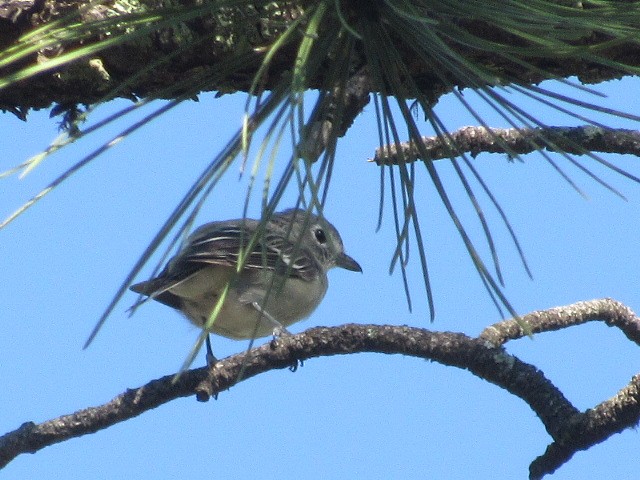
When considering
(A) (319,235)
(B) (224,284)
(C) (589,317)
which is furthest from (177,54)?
(A) (319,235)

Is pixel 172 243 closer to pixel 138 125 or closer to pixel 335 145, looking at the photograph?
pixel 138 125

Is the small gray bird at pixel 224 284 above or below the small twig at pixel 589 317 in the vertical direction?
above

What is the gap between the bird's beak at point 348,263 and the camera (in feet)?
25.0

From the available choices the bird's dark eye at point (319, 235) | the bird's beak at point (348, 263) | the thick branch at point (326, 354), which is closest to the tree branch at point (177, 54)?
the thick branch at point (326, 354)

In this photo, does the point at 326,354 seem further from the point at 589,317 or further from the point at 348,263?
the point at 348,263

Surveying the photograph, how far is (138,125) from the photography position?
6.49 ft

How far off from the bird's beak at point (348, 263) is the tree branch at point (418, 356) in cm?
446

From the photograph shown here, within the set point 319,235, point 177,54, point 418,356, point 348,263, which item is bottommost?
point 418,356

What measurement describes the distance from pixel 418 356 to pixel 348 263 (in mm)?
4871

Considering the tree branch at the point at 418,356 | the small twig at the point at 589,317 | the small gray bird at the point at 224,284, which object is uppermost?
the small gray bird at the point at 224,284

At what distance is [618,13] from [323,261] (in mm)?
5040

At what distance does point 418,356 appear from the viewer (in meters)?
2.79

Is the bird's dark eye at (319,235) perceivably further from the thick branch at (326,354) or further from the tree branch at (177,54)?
the tree branch at (177,54)

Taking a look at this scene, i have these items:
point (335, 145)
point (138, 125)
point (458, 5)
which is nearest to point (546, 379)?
point (335, 145)
